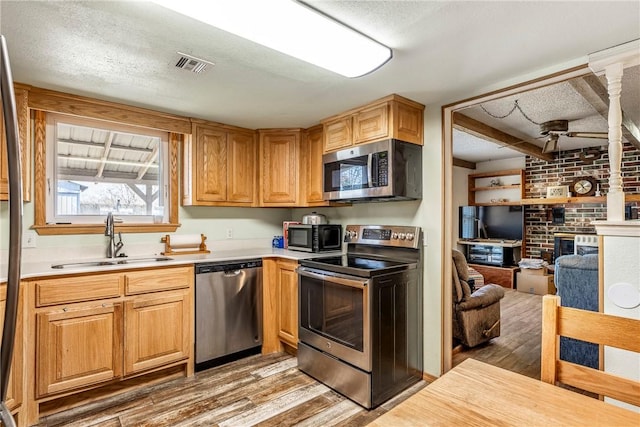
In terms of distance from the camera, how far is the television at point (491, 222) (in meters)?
6.05

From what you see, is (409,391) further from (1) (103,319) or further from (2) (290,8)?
(2) (290,8)

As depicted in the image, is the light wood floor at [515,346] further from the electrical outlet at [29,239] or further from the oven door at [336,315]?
the electrical outlet at [29,239]

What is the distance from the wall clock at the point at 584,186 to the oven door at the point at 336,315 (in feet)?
15.7

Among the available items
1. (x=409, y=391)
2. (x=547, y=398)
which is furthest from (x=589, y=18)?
(x=409, y=391)

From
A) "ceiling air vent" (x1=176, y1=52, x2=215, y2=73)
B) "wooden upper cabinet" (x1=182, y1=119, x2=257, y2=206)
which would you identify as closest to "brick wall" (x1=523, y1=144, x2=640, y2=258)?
A: "wooden upper cabinet" (x1=182, y1=119, x2=257, y2=206)

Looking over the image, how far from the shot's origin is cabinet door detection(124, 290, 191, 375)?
7.82ft

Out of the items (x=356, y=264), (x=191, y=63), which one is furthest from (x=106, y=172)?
(x=356, y=264)

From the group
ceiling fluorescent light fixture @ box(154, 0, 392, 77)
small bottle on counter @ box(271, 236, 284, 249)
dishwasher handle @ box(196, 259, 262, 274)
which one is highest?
ceiling fluorescent light fixture @ box(154, 0, 392, 77)

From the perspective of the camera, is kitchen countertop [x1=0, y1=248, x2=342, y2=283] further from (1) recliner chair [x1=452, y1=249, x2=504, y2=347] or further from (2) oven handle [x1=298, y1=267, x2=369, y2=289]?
(1) recliner chair [x1=452, y1=249, x2=504, y2=347]

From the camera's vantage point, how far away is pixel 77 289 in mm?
2189

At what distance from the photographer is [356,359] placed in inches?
90.5

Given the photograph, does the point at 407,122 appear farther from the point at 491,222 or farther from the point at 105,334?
the point at 491,222

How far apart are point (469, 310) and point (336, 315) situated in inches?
53.8

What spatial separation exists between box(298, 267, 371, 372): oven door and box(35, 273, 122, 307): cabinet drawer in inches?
53.8
